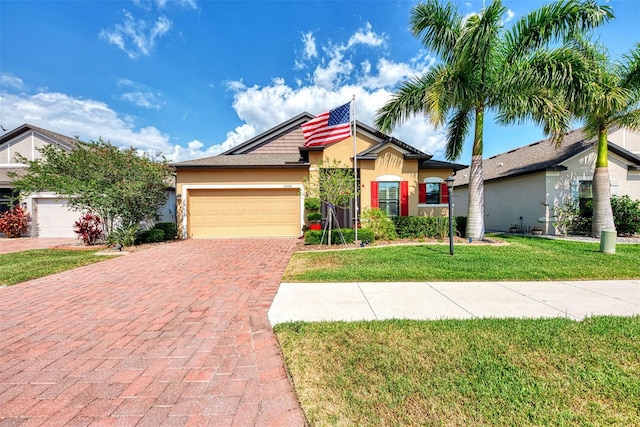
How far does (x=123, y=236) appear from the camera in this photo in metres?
10.8

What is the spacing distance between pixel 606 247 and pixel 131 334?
12.1 meters

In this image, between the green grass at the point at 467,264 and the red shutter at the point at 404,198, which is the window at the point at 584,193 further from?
the red shutter at the point at 404,198

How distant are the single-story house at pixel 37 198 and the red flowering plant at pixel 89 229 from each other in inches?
103

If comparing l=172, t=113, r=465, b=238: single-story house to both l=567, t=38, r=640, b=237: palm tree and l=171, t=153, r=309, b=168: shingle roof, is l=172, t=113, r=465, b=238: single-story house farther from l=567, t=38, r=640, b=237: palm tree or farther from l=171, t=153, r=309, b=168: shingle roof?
l=567, t=38, r=640, b=237: palm tree

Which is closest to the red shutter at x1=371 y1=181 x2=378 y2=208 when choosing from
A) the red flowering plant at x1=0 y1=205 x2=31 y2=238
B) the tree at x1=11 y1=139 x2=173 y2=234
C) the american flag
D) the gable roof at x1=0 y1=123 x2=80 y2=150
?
the american flag

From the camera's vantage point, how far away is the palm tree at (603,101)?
9031mm

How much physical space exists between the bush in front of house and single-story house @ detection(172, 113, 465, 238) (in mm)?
1237

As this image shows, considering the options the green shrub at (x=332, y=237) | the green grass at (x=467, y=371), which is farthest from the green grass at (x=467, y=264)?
the green grass at (x=467, y=371)

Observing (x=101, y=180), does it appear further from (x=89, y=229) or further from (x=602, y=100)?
(x=602, y=100)

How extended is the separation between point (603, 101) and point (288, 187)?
12.5 meters

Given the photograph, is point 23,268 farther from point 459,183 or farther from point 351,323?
point 459,183

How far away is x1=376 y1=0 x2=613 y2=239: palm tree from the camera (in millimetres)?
8719

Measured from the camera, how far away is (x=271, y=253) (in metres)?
8.76

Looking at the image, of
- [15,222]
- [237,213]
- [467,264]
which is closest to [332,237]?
[467,264]
